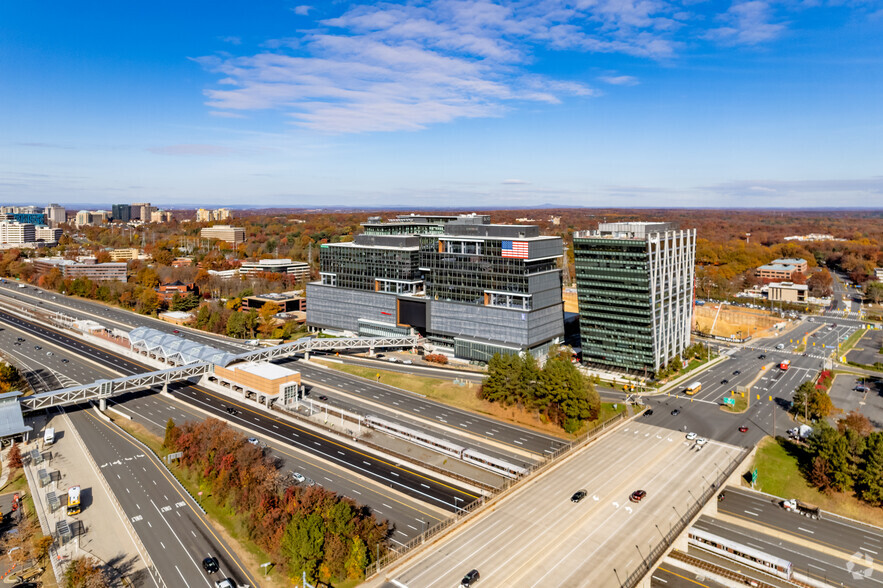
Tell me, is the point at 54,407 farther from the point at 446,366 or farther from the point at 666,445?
the point at 666,445

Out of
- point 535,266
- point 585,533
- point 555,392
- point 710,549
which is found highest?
point 535,266

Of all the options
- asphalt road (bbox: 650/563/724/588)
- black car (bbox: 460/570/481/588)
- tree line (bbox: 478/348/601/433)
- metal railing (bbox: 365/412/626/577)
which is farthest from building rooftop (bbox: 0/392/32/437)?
asphalt road (bbox: 650/563/724/588)

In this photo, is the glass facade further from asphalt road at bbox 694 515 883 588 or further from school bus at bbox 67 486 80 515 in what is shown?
school bus at bbox 67 486 80 515

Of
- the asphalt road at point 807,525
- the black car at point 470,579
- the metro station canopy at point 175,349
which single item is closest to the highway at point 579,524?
the black car at point 470,579

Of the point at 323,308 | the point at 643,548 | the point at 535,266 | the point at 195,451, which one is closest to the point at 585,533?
the point at 643,548

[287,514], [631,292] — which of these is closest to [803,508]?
[631,292]

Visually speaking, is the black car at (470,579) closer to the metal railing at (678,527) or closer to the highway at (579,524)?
the highway at (579,524)
